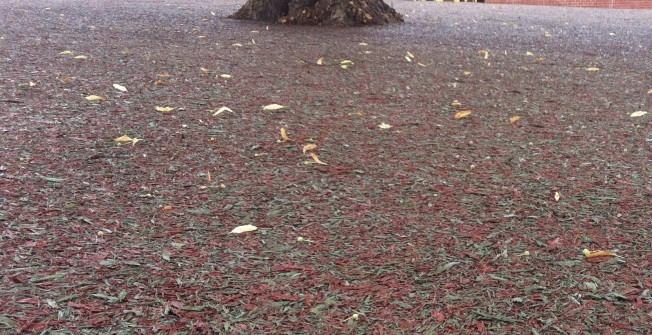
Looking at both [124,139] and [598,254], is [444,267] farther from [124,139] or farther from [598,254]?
[124,139]

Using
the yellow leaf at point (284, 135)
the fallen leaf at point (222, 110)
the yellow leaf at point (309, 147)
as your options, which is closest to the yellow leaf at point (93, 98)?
the fallen leaf at point (222, 110)

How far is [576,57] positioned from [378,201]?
4.88 meters

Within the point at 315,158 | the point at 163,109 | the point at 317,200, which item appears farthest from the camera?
the point at 163,109

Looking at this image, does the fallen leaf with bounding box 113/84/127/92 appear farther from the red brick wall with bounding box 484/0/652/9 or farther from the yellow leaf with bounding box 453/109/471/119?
the red brick wall with bounding box 484/0/652/9

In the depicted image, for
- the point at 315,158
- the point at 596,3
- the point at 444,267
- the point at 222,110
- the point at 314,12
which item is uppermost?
the point at 596,3

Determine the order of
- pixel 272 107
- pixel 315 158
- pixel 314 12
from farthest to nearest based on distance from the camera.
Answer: pixel 314 12, pixel 272 107, pixel 315 158

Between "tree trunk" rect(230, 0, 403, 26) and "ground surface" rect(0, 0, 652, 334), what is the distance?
322 cm

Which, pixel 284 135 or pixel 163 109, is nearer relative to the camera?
pixel 284 135

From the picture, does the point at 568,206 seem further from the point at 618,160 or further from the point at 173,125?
the point at 173,125

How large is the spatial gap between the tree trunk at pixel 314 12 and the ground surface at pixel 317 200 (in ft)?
10.6

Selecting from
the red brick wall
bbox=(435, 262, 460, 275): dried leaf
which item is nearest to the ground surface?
bbox=(435, 262, 460, 275): dried leaf

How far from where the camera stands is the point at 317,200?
8.18 feet

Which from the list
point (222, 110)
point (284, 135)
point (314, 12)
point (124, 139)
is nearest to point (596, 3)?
point (314, 12)

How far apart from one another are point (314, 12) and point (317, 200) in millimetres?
6181
